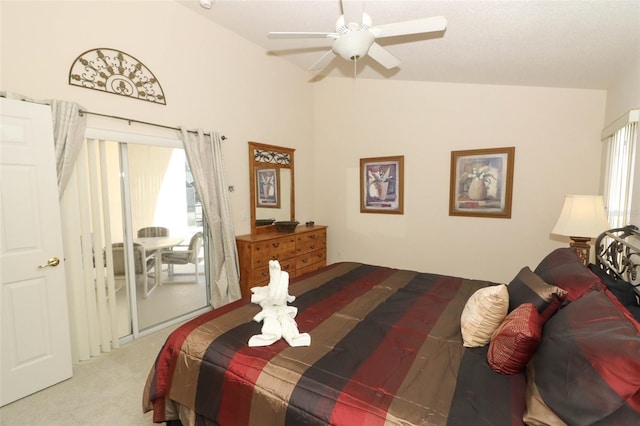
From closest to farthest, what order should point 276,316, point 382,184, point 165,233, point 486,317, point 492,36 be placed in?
point 486,317 → point 276,316 → point 492,36 → point 165,233 → point 382,184

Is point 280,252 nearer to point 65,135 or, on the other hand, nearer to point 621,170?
point 65,135

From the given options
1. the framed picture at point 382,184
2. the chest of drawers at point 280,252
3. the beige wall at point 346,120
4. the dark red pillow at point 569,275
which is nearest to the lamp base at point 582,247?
the dark red pillow at point 569,275

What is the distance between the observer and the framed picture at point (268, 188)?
420 cm

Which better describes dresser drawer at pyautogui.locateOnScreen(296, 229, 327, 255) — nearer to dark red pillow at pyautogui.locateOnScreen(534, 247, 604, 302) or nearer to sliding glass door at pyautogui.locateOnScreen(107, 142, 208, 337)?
sliding glass door at pyautogui.locateOnScreen(107, 142, 208, 337)

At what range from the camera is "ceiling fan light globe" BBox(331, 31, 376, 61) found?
1.99 meters

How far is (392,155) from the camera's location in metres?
4.41

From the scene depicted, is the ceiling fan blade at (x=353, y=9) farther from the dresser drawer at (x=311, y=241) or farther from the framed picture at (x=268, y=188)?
the dresser drawer at (x=311, y=241)

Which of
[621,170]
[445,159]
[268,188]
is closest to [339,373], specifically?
[621,170]

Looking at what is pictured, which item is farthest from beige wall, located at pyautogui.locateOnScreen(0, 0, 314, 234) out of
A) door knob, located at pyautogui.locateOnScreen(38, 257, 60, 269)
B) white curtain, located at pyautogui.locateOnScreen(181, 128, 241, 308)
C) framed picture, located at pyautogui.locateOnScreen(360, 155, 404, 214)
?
door knob, located at pyautogui.locateOnScreen(38, 257, 60, 269)

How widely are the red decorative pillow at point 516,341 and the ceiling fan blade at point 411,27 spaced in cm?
176

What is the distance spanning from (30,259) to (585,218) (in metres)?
4.33

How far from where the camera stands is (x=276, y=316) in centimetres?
174

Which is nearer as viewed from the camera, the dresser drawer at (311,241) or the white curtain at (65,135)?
the white curtain at (65,135)

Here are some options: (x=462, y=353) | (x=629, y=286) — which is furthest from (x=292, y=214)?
(x=629, y=286)
